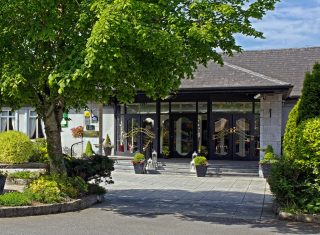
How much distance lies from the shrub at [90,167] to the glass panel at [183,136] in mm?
11391

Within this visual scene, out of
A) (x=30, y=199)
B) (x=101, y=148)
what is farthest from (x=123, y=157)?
→ (x=30, y=199)

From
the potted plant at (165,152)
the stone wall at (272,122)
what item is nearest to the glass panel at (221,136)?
the stone wall at (272,122)

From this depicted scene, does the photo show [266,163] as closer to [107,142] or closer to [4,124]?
[107,142]

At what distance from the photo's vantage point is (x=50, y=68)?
10188mm

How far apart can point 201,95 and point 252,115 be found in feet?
9.36

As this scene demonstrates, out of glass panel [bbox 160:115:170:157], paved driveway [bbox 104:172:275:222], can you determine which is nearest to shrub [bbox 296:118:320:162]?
paved driveway [bbox 104:172:275:222]

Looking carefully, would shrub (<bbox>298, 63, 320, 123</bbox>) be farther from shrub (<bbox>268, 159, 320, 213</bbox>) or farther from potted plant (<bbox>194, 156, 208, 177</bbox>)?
potted plant (<bbox>194, 156, 208, 177</bbox>)

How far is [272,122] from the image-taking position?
20.0m

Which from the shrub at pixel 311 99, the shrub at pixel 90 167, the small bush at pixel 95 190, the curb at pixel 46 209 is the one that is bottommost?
the curb at pixel 46 209

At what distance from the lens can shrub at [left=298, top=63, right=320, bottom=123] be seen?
1016cm

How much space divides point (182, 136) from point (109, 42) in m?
15.5

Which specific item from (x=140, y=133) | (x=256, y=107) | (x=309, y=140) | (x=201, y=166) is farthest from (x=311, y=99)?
(x=140, y=133)

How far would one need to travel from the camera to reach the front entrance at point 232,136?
2153 cm

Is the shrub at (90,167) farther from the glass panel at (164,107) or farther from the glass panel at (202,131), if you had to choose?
the glass panel at (164,107)
